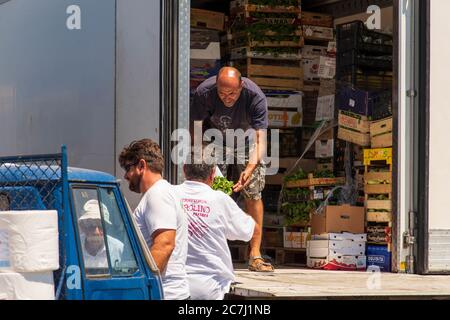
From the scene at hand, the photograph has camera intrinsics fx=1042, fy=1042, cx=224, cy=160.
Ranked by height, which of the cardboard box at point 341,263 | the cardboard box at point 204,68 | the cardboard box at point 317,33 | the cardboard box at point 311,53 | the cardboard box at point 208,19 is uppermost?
the cardboard box at point 208,19

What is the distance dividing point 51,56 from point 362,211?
13.0 ft

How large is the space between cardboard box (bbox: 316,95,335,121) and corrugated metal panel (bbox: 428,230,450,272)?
2.72m

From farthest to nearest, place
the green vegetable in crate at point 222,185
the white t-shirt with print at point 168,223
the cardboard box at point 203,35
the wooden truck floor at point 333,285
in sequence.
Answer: the cardboard box at point 203,35, the green vegetable in crate at point 222,185, the wooden truck floor at point 333,285, the white t-shirt with print at point 168,223

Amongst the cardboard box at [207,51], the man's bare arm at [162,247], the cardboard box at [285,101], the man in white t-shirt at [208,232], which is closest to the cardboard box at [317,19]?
the cardboard box at [285,101]

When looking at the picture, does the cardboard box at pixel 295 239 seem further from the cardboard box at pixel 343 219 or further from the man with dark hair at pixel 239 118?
the man with dark hair at pixel 239 118

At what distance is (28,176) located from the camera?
5.74 m

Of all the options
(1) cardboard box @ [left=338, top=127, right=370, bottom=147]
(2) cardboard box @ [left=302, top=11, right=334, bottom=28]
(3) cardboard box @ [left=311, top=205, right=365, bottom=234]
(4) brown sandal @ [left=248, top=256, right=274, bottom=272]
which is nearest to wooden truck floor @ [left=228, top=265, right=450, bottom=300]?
(4) brown sandal @ [left=248, top=256, right=274, bottom=272]

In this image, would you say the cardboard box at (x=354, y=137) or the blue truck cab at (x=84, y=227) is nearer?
the blue truck cab at (x=84, y=227)

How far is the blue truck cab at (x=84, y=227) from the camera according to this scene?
18.3ft

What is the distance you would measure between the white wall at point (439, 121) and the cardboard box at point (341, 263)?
3.22 ft

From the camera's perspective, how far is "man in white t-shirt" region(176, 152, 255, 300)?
25.8 ft

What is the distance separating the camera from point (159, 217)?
22.6ft

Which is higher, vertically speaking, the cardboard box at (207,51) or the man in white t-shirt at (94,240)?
the cardboard box at (207,51)
